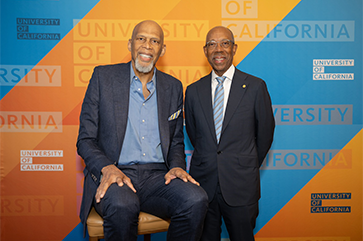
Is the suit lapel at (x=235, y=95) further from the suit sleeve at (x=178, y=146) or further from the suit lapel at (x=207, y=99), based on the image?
the suit sleeve at (x=178, y=146)

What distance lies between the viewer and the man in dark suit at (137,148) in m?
1.54

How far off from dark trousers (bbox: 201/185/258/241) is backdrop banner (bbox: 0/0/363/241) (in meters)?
0.78

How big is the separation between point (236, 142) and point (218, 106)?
0.34 meters

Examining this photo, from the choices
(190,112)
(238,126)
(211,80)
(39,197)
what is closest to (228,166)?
(238,126)

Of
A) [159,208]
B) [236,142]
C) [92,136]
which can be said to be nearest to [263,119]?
[236,142]

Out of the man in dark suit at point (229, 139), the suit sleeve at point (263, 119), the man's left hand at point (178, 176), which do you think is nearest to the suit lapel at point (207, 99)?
the man in dark suit at point (229, 139)

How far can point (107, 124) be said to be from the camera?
1916mm

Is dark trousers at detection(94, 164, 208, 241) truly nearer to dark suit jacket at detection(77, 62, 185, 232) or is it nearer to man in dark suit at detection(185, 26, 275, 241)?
dark suit jacket at detection(77, 62, 185, 232)

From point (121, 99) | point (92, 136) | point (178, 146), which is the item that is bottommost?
point (178, 146)

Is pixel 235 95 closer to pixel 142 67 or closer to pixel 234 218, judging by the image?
pixel 142 67

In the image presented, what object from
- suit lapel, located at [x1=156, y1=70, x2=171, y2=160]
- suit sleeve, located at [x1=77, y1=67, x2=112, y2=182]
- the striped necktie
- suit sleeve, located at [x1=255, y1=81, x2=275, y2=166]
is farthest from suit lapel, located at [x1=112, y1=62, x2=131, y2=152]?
suit sleeve, located at [x1=255, y1=81, x2=275, y2=166]

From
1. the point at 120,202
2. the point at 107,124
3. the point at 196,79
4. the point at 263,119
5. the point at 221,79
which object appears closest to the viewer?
the point at 120,202

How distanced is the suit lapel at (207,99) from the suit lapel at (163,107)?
308 mm

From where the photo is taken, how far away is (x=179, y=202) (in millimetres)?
1586
